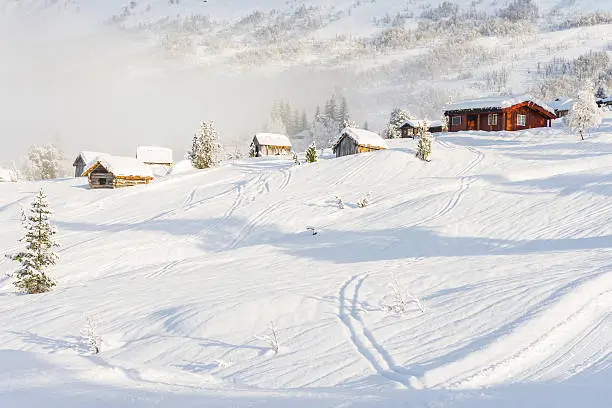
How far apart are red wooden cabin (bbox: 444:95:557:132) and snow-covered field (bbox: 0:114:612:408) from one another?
2720cm

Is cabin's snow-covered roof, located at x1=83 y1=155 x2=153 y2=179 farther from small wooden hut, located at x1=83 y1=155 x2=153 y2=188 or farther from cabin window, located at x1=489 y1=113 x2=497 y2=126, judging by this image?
cabin window, located at x1=489 y1=113 x2=497 y2=126

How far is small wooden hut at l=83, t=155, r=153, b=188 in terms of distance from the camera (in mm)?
44041

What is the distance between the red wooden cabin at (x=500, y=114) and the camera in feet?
165

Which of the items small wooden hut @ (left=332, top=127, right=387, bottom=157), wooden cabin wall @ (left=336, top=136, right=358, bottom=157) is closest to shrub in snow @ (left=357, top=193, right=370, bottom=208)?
small wooden hut @ (left=332, top=127, right=387, bottom=157)

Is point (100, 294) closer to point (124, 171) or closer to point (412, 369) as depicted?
point (412, 369)

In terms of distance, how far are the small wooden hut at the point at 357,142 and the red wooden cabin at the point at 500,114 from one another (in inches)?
608

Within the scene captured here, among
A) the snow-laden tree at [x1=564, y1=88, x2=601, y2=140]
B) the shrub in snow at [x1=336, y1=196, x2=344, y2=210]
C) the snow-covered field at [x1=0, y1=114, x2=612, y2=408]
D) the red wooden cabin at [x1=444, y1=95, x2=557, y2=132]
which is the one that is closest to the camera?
the snow-covered field at [x1=0, y1=114, x2=612, y2=408]

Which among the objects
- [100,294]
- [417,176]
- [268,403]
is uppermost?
[417,176]

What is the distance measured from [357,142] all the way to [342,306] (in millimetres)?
35364

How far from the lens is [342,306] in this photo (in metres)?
9.27

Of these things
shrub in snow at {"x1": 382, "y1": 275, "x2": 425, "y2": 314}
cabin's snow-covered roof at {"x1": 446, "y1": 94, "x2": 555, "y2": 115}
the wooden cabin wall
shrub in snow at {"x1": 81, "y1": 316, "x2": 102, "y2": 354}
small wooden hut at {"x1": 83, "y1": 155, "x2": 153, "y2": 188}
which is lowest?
shrub in snow at {"x1": 81, "y1": 316, "x2": 102, "y2": 354}

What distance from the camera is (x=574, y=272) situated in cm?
937

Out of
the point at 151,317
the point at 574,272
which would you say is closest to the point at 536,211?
the point at 574,272

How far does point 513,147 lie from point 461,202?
801 inches
